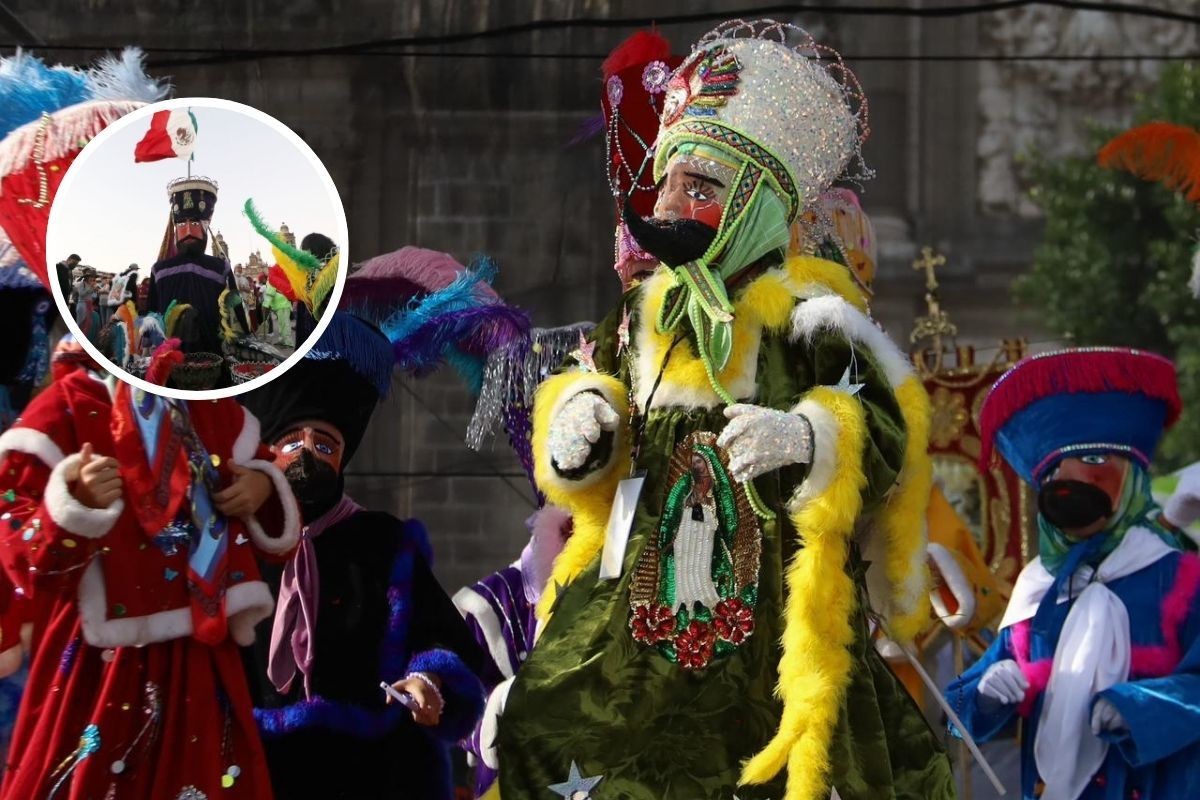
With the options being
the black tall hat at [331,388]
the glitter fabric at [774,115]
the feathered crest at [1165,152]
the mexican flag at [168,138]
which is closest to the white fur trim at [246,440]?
the black tall hat at [331,388]

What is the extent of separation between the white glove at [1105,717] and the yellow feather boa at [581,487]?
1583 mm

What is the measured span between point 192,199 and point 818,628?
167 cm

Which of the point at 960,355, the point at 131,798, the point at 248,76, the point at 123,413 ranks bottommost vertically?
the point at 131,798

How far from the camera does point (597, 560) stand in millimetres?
4906

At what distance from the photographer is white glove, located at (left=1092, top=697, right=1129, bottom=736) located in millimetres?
5629

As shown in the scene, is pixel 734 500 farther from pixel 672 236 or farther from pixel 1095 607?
pixel 1095 607

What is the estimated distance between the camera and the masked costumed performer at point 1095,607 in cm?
566

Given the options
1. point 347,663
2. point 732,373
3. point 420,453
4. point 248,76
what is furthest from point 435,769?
point 248,76

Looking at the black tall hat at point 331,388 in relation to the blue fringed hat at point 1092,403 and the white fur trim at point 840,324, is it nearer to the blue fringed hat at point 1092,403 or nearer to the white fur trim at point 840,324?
the white fur trim at point 840,324

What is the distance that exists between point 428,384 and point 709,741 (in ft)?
15.5

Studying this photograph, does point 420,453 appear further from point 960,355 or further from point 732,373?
point 732,373

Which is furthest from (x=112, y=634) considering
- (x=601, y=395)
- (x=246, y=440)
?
(x=601, y=395)

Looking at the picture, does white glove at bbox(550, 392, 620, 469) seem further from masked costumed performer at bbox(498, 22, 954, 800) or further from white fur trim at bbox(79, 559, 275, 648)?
white fur trim at bbox(79, 559, 275, 648)

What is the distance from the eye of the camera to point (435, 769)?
5445mm
